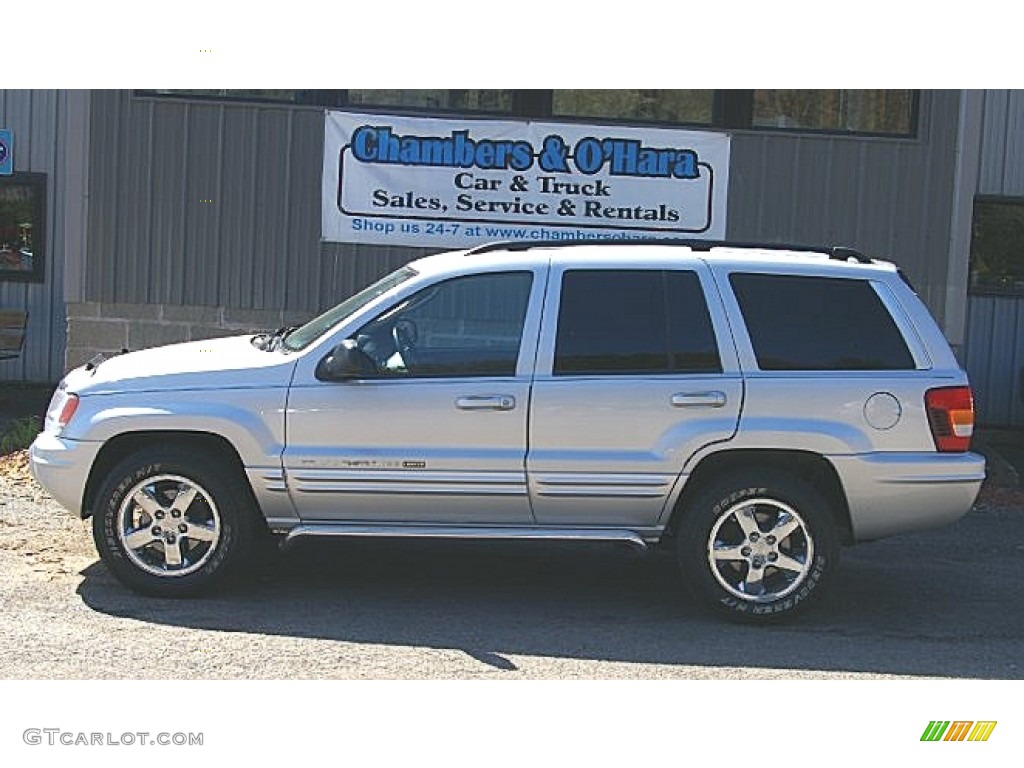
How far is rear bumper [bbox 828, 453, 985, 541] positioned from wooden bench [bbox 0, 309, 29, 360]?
390 inches

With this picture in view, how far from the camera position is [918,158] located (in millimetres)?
12539

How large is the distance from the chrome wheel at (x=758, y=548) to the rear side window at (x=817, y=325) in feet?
2.36

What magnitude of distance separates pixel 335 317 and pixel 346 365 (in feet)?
2.09

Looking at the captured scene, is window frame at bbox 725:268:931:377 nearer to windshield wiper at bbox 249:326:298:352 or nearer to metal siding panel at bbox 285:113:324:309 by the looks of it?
windshield wiper at bbox 249:326:298:352

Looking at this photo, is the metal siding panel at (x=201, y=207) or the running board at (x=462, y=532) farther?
the metal siding panel at (x=201, y=207)

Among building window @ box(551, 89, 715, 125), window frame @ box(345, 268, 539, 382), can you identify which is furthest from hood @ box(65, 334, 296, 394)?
building window @ box(551, 89, 715, 125)

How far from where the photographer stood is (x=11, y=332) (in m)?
14.9

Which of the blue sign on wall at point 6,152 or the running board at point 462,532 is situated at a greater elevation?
the blue sign on wall at point 6,152

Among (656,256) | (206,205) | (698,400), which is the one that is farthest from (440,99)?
(698,400)

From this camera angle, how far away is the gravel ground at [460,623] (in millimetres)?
6711

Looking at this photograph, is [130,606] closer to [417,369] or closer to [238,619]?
[238,619]

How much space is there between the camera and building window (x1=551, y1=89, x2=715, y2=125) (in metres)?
12.3
